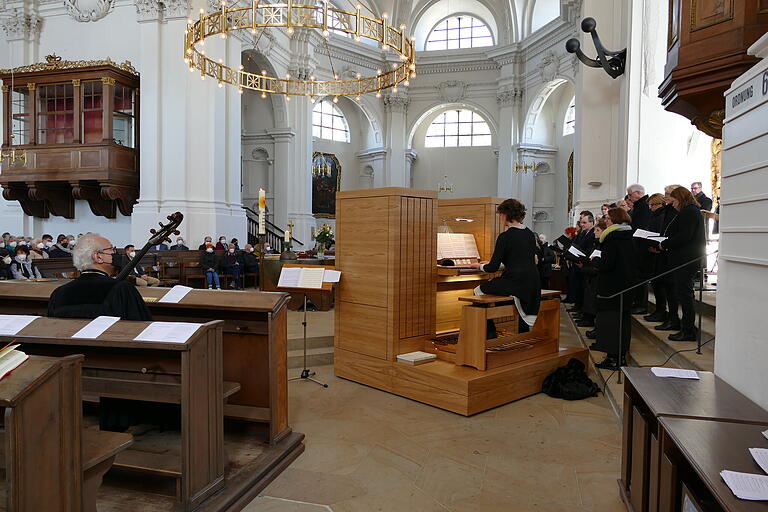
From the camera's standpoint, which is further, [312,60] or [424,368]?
[312,60]

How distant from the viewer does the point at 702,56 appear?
10.8ft

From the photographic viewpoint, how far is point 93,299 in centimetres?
318

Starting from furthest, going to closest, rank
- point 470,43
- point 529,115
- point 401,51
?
point 470,43 → point 529,115 → point 401,51

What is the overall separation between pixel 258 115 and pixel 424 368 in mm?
15609

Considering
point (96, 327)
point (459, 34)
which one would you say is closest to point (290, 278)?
point (96, 327)

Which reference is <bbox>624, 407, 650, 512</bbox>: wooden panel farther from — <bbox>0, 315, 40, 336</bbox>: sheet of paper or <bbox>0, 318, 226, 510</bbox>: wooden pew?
<bbox>0, 315, 40, 336</bbox>: sheet of paper

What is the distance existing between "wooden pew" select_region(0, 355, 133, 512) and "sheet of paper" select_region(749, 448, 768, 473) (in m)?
2.34

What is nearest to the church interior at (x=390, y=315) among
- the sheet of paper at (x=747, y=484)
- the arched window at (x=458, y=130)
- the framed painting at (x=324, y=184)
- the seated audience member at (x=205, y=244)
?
the sheet of paper at (x=747, y=484)

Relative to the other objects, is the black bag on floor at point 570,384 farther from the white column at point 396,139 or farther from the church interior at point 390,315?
the white column at point 396,139

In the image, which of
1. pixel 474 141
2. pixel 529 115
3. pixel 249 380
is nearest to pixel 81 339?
pixel 249 380

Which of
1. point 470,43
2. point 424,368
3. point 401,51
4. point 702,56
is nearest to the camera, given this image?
point 702,56

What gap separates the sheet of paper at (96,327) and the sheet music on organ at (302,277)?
215cm

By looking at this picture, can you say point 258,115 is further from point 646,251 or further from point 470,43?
point 646,251

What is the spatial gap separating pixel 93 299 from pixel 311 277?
→ 7.18 feet
